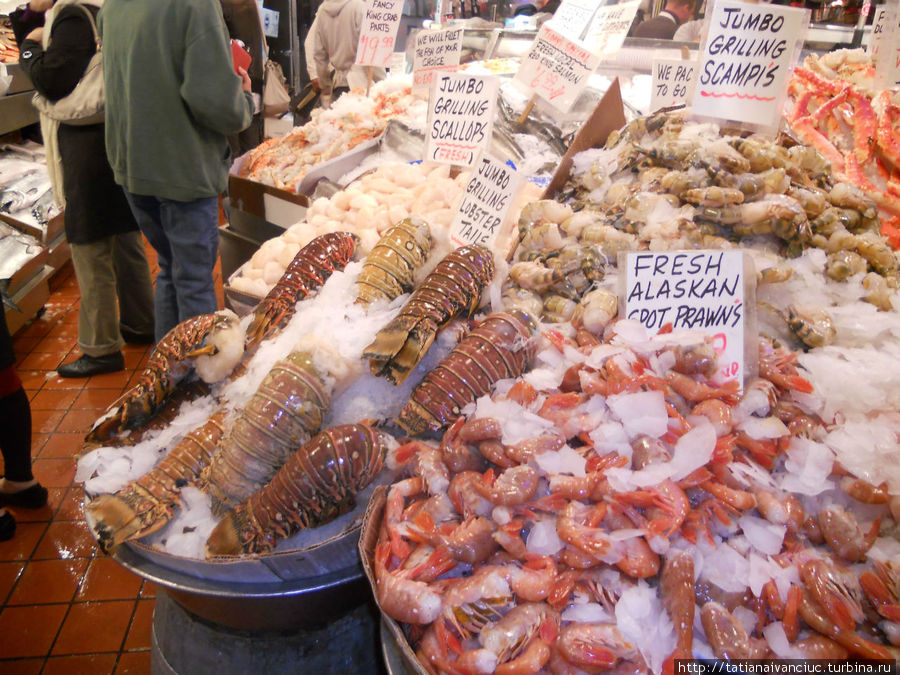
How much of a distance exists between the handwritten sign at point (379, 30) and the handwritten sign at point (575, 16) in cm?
119

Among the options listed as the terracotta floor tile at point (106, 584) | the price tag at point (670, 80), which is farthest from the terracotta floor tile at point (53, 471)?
the price tag at point (670, 80)

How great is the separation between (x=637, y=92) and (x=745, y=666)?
12.4 feet

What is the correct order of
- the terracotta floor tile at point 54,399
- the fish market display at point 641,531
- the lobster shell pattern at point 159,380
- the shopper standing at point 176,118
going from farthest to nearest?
the terracotta floor tile at point 54,399 → the shopper standing at point 176,118 → the lobster shell pattern at point 159,380 → the fish market display at point 641,531

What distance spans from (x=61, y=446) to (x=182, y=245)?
4.84 feet

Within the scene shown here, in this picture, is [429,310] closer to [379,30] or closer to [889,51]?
[889,51]

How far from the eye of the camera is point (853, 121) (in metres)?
2.88

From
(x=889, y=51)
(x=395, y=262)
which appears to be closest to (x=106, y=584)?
(x=395, y=262)

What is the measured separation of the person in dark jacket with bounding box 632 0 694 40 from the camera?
5.39 metres

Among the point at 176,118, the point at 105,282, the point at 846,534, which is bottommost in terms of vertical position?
the point at 105,282

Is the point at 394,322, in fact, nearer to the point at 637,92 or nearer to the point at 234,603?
the point at 234,603

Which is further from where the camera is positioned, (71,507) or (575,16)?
(575,16)

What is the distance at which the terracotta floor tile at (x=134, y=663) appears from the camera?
241 cm

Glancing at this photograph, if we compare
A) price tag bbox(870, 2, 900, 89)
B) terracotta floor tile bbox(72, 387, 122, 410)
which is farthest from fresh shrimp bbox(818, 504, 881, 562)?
terracotta floor tile bbox(72, 387, 122, 410)

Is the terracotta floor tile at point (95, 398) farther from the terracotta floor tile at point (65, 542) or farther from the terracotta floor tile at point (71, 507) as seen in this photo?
the terracotta floor tile at point (65, 542)
